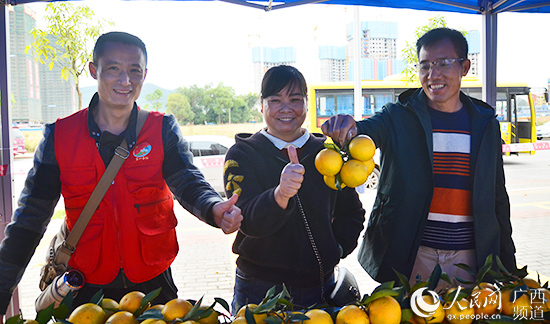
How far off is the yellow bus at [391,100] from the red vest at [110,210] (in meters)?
11.7

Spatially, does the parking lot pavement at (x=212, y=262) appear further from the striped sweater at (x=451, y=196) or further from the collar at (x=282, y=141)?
the striped sweater at (x=451, y=196)

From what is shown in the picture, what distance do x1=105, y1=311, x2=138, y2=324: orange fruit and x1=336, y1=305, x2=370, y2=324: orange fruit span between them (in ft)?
2.03

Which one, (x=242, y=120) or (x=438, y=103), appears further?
(x=242, y=120)

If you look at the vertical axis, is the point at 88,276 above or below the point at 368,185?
above

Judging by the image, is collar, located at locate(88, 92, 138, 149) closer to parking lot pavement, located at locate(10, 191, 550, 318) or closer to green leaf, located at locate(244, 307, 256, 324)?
green leaf, located at locate(244, 307, 256, 324)

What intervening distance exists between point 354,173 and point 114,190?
101 cm

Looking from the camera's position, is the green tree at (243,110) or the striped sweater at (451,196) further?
the green tree at (243,110)

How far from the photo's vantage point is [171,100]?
6175 cm

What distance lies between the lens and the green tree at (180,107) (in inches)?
2244

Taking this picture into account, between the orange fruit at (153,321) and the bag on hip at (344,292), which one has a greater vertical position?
the orange fruit at (153,321)

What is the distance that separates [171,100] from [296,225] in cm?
6251

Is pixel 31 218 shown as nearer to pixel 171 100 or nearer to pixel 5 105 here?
pixel 5 105

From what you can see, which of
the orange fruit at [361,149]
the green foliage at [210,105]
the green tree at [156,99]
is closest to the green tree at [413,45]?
the orange fruit at [361,149]

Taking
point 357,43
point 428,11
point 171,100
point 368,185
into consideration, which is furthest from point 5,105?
point 171,100
